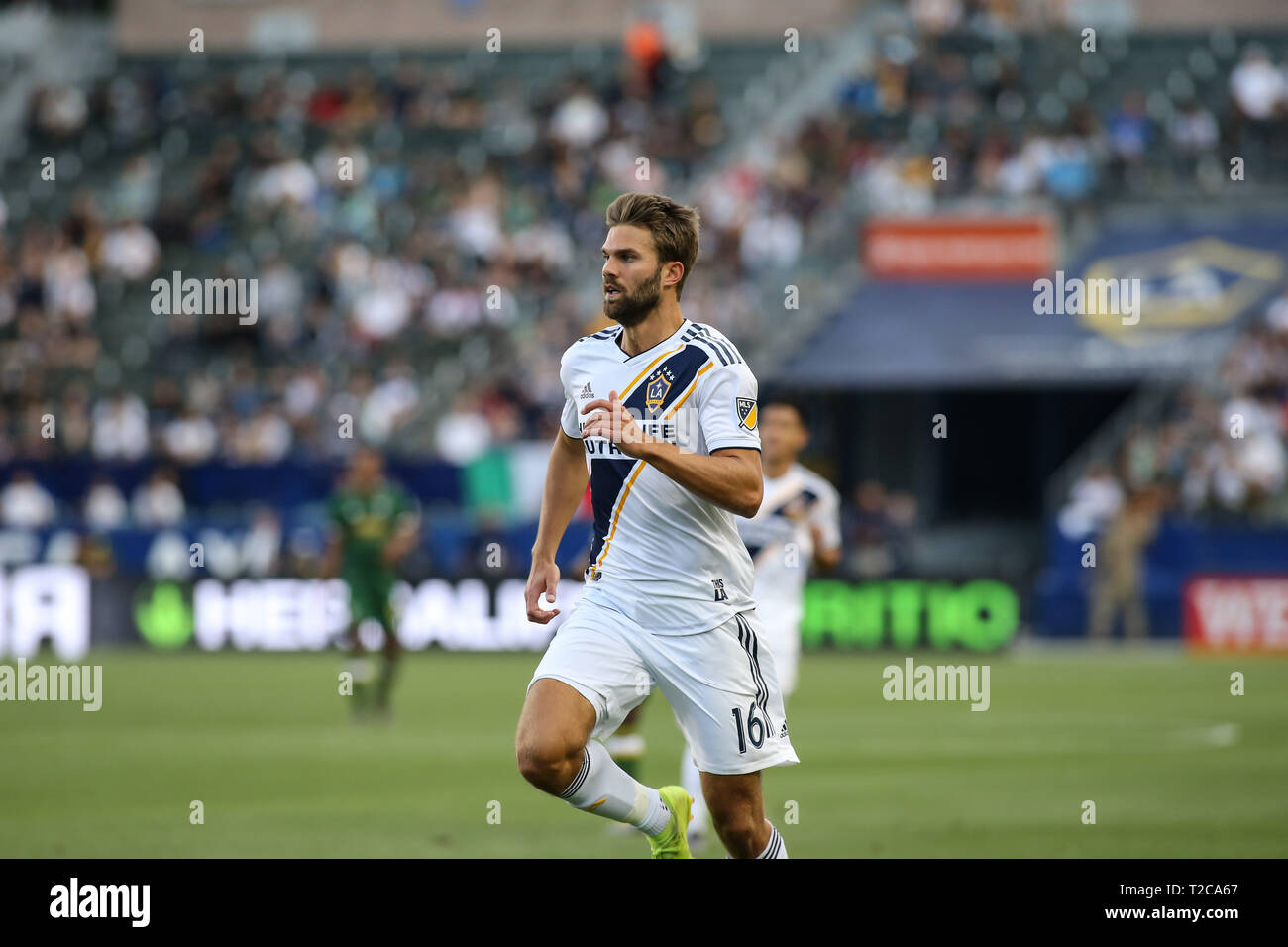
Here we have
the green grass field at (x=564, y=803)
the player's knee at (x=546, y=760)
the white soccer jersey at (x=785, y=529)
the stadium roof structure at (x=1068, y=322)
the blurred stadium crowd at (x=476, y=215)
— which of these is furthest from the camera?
the stadium roof structure at (x=1068, y=322)

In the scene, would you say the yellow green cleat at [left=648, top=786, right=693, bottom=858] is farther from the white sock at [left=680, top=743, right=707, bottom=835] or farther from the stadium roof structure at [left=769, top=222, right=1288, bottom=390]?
the stadium roof structure at [left=769, top=222, right=1288, bottom=390]

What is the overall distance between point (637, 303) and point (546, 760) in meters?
1.78

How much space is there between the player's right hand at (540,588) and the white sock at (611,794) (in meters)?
0.61

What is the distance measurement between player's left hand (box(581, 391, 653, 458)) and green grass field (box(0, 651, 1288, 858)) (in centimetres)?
375

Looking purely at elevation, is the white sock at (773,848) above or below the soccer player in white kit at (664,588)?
below

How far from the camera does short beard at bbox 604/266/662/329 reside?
300 inches

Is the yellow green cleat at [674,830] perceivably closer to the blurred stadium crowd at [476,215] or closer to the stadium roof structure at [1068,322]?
the blurred stadium crowd at [476,215]

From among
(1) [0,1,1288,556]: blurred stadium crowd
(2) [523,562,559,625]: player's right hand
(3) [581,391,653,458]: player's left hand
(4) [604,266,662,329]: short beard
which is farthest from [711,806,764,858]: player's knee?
(1) [0,1,1288,556]: blurred stadium crowd

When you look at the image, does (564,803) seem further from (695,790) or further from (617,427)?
(617,427)

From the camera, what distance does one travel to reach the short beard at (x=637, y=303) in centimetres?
762

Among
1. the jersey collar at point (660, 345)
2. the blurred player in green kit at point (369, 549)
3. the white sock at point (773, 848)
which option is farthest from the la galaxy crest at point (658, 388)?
the blurred player in green kit at point (369, 549)

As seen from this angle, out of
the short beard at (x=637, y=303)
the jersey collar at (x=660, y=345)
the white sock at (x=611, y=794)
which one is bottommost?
the white sock at (x=611, y=794)

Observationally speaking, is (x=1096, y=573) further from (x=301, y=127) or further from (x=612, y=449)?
(x=612, y=449)

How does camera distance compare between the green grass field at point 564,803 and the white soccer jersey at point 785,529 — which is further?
the white soccer jersey at point 785,529
